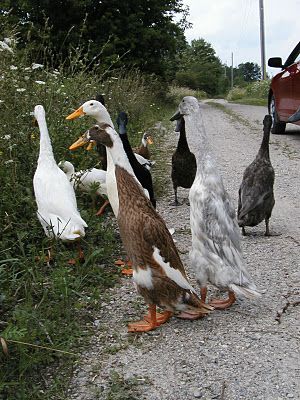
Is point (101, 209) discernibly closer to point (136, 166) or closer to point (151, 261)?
point (136, 166)

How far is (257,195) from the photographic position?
512 cm

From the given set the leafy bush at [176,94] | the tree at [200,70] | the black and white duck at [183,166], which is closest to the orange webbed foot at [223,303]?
the black and white duck at [183,166]

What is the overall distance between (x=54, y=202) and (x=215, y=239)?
4.51ft

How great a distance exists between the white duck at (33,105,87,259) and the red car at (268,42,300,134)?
6.18 metres

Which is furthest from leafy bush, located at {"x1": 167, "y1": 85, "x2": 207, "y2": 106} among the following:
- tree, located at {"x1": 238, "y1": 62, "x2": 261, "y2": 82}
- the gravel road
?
tree, located at {"x1": 238, "y1": 62, "x2": 261, "y2": 82}

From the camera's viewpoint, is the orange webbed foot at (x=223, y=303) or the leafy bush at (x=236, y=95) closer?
the orange webbed foot at (x=223, y=303)

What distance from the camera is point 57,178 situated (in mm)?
4641

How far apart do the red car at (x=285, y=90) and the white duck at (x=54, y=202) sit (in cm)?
618

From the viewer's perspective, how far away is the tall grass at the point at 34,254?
9.80 feet

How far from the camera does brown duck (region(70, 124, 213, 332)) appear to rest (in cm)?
343

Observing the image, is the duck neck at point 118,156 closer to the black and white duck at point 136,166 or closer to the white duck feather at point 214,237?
the white duck feather at point 214,237

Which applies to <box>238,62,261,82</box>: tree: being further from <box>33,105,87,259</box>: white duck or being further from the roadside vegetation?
<box>33,105,87,259</box>: white duck

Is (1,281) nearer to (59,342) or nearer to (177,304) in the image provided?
(59,342)

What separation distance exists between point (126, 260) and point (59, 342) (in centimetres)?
148
